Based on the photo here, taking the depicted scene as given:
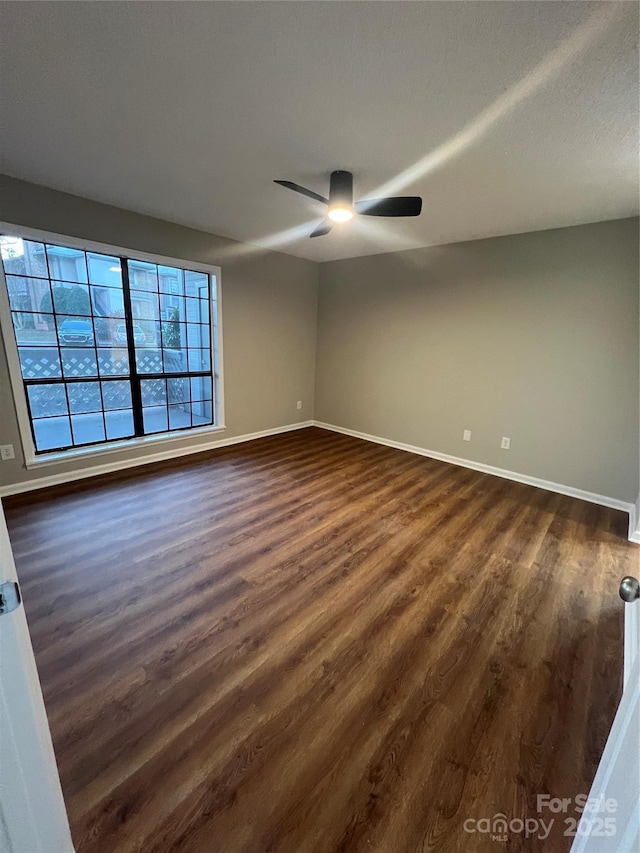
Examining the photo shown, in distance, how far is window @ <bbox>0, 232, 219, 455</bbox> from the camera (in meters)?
3.12

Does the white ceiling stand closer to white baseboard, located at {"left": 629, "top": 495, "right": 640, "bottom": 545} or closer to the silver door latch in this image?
the silver door latch

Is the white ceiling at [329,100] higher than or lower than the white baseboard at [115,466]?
higher

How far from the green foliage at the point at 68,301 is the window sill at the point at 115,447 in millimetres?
1285

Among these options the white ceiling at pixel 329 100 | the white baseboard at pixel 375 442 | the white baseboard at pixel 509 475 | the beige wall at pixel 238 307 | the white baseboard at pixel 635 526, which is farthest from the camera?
the white baseboard at pixel 509 475

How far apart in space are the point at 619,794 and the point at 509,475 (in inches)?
137

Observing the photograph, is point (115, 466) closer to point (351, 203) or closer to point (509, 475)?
point (351, 203)

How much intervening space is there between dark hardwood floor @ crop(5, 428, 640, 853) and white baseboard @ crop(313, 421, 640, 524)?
287 mm

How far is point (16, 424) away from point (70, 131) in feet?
7.35

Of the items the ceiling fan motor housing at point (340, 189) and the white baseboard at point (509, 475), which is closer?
the ceiling fan motor housing at point (340, 189)

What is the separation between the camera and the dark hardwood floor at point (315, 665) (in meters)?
1.11

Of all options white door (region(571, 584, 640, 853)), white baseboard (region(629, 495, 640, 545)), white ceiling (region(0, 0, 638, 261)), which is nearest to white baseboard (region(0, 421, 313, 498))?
white ceiling (region(0, 0, 638, 261))

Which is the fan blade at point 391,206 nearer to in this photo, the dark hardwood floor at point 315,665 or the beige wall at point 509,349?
the beige wall at point 509,349

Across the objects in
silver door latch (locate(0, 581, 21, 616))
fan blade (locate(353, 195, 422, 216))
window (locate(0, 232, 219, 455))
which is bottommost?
silver door latch (locate(0, 581, 21, 616))

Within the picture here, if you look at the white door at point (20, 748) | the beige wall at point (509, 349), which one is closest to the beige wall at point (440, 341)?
the beige wall at point (509, 349)
